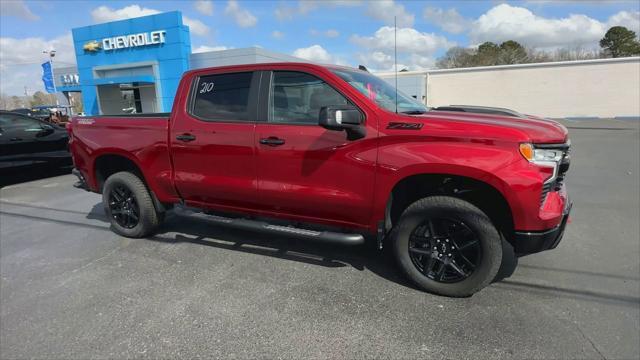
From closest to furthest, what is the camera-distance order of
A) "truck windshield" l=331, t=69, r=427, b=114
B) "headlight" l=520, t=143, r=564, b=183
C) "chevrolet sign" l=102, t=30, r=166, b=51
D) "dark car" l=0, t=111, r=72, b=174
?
"headlight" l=520, t=143, r=564, b=183
"truck windshield" l=331, t=69, r=427, b=114
"dark car" l=0, t=111, r=72, b=174
"chevrolet sign" l=102, t=30, r=166, b=51

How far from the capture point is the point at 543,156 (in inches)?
114

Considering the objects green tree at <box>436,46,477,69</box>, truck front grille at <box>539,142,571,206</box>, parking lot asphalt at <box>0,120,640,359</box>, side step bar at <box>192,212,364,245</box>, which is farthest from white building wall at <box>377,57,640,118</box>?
truck front grille at <box>539,142,571,206</box>

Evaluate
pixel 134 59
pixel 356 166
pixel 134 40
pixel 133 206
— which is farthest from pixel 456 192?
pixel 134 59

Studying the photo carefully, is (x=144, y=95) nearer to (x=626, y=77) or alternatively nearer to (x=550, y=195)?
(x=550, y=195)

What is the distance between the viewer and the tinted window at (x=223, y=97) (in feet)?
13.0

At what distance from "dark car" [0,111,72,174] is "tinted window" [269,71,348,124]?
22.7 ft

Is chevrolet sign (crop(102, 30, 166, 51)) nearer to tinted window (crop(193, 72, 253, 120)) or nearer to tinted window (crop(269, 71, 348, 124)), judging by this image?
tinted window (crop(193, 72, 253, 120))

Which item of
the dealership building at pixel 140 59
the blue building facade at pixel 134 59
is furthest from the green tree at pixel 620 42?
the blue building facade at pixel 134 59

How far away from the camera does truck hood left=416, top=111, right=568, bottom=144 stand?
2877 millimetres

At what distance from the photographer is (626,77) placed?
102 feet

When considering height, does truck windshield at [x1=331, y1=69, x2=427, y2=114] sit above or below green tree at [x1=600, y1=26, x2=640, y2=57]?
below

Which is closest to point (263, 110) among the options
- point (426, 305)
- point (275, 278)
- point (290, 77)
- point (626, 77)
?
point (290, 77)

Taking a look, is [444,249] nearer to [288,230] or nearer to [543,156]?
[543,156]

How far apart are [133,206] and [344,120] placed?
10.1 ft
